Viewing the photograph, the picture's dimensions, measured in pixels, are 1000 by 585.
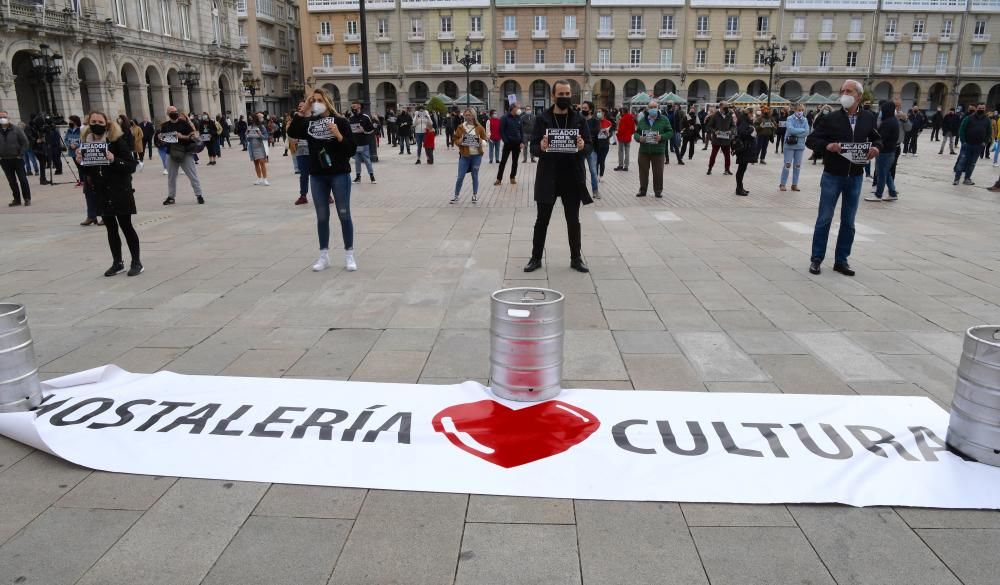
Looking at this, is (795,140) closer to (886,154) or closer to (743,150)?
(743,150)

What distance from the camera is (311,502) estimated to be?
3004 mm

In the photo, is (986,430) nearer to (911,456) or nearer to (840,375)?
(911,456)

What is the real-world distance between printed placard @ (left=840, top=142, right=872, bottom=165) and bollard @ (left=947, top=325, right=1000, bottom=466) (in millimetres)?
3735

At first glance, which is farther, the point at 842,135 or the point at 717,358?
the point at 842,135

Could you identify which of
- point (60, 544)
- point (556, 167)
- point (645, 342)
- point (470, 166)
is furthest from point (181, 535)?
point (470, 166)

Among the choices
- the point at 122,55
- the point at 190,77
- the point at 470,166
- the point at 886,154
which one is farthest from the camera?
the point at 190,77

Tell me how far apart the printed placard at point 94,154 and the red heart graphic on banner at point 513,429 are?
5.25m

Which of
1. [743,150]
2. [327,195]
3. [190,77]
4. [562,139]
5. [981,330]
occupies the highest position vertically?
[190,77]

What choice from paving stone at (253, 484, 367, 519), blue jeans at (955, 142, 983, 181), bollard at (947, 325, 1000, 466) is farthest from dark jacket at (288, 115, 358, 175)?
blue jeans at (955, 142, 983, 181)

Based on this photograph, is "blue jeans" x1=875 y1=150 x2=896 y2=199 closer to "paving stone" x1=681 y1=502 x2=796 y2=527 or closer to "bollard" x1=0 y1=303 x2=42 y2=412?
"paving stone" x1=681 y1=502 x2=796 y2=527

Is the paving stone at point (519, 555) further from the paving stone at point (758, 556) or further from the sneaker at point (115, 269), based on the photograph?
the sneaker at point (115, 269)

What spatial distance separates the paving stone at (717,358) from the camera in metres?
4.35

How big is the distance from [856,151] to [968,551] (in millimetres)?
4871

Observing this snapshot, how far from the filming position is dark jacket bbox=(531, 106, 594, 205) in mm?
6875
